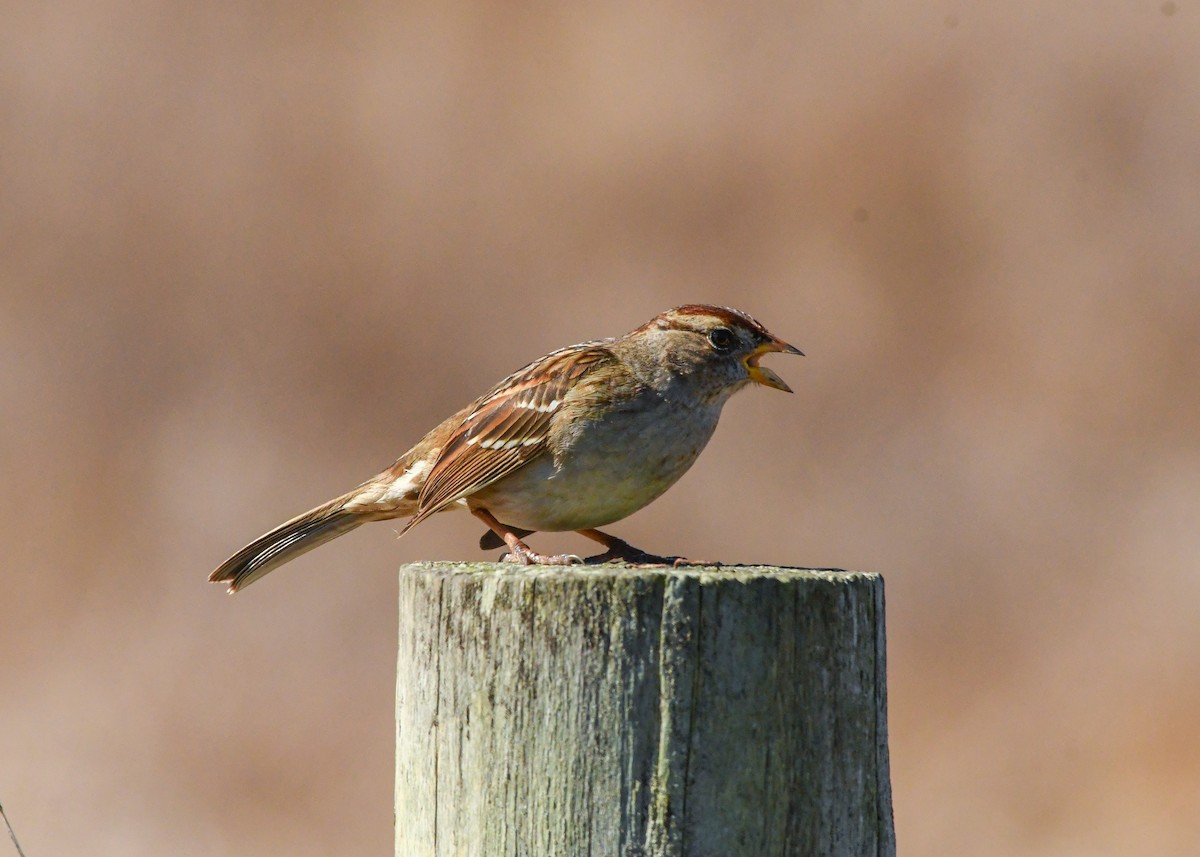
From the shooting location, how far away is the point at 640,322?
43.8ft

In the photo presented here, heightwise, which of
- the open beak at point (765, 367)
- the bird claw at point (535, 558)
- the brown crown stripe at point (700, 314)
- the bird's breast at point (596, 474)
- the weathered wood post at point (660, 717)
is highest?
the brown crown stripe at point (700, 314)

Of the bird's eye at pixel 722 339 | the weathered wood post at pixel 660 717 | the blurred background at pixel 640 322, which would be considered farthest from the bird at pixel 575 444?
the blurred background at pixel 640 322

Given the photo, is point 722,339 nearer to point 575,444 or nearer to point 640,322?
point 575,444

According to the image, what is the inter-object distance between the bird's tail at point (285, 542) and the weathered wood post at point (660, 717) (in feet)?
7.32

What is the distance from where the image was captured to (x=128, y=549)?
13477 mm

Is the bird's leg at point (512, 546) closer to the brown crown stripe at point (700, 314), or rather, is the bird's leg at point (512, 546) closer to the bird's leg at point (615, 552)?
the bird's leg at point (615, 552)

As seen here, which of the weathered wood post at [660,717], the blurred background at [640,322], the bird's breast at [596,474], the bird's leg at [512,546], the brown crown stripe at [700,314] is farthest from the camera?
the blurred background at [640,322]

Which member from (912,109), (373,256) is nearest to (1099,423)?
(912,109)

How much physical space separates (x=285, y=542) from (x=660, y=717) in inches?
105

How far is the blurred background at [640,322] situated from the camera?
38.8 feet

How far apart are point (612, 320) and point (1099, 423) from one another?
4.27 meters

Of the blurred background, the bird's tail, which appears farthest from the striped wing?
the blurred background

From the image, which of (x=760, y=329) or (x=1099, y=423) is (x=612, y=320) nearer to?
(x=1099, y=423)

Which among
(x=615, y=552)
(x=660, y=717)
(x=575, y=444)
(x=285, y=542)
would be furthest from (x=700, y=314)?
(x=660, y=717)
